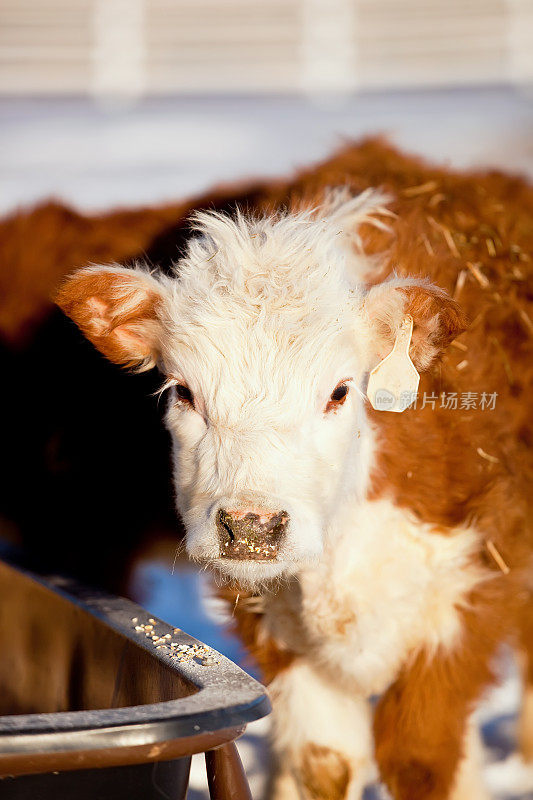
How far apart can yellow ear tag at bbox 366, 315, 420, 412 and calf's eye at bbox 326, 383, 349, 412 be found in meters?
0.07

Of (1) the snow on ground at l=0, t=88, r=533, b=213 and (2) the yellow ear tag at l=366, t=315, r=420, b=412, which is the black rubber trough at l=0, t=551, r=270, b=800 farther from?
(1) the snow on ground at l=0, t=88, r=533, b=213

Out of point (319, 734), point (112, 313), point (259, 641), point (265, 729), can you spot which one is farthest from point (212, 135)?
point (319, 734)

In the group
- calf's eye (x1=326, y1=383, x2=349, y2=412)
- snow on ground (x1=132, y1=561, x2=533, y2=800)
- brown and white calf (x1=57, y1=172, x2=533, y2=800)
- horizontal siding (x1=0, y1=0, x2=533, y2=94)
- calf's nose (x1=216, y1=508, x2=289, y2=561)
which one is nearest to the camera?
calf's nose (x1=216, y1=508, x2=289, y2=561)

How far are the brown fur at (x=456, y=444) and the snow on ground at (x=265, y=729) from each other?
176 mm

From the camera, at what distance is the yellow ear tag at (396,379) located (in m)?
2.01

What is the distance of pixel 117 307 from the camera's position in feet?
6.96

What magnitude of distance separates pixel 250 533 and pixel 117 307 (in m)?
0.69

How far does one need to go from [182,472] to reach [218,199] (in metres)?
1.31

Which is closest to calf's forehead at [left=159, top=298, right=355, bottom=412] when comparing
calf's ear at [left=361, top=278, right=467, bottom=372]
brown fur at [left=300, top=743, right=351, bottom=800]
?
calf's ear at [left=361, top=278, right=467, bottom=372]

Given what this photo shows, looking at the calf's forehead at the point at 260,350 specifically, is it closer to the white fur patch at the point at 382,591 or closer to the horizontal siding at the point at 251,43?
the white fur patch at the point at 382,591

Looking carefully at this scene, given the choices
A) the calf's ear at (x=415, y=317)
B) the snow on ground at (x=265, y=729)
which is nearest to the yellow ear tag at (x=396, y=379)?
the calf's ear at (x=415, y=317)

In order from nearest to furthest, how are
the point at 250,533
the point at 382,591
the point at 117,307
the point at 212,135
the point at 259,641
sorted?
1. the point at 250,533
2. the point at 117,307
3. the point at 382,591
4. the point at 259,641
5. the point at 212,135

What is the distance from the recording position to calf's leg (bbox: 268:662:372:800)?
243 cm

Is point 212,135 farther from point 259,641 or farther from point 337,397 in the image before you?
point 337,397
